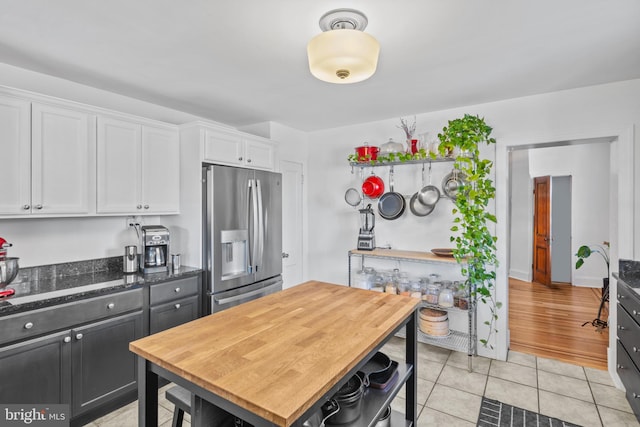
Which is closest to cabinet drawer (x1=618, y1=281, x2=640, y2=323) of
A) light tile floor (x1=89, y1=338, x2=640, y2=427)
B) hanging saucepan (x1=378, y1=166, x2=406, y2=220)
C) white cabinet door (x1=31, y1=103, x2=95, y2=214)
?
light tile floor (x1=89, y1=338, x2=640, y2=427)

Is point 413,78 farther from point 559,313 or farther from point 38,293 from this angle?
point 559,313

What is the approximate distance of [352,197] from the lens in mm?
3902

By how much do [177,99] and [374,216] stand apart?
235 cm

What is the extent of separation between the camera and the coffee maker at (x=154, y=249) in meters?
2.72

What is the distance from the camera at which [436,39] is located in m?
1.94

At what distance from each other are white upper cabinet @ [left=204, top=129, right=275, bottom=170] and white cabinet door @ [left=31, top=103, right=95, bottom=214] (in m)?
0.88

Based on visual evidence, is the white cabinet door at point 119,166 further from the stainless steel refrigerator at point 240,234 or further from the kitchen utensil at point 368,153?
the kitchen utensil at point 368,153

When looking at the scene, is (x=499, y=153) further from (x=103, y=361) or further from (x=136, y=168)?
(x=103, y=361)

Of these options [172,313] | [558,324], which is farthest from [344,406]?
[558,324]

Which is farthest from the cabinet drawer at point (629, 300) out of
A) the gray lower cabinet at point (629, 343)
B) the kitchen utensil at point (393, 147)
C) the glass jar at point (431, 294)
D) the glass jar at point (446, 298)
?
the kitchen utensil at point (393, 147)

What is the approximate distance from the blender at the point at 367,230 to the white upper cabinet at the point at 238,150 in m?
1.18

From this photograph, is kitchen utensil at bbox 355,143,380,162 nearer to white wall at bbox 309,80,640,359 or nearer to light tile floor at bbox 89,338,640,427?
white wall at bbox 309,80,640,359

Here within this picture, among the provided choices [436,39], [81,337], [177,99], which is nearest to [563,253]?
[436,39]

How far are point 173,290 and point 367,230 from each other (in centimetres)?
203
